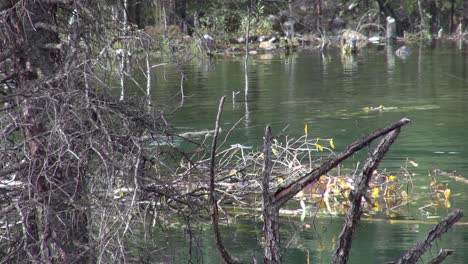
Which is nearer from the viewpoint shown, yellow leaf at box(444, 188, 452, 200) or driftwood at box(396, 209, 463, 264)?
driftwood at box(396, 209, 463, 264)

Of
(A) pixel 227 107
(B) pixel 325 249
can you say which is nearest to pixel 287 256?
(B) pixel 325 249

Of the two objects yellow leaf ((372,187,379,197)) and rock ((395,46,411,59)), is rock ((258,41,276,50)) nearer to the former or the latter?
rock ((395,46,411,59))

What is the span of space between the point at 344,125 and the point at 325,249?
30.3ft

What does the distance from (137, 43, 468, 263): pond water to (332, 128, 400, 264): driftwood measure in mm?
3195

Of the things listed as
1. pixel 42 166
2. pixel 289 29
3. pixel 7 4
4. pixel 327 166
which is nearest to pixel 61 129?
pixel 42 166

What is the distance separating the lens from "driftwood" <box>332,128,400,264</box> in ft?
12.9

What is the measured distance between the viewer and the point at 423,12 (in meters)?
50.7

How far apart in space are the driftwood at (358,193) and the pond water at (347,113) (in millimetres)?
3195

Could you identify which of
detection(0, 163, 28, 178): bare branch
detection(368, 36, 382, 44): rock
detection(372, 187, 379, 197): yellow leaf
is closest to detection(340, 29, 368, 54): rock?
detection(368, 36, 382, 44): rock

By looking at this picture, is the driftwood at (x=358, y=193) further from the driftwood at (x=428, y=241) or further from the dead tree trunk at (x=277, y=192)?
the driftwood at (x=428, y=241)

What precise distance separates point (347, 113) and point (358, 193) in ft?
54.4

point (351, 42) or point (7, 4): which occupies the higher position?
point (7, 4)

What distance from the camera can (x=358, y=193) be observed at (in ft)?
12.9

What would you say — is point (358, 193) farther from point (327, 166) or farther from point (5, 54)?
point (5, 54)
